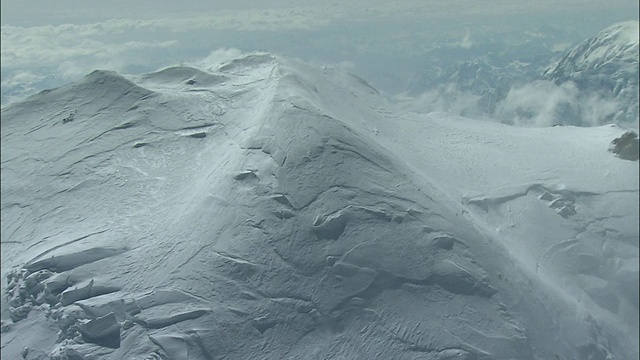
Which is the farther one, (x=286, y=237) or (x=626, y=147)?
(x=626, y=147)

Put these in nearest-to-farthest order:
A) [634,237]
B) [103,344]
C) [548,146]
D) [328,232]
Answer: [103,344], [328,232], [634,237], [548,146]

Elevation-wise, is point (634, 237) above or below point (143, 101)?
below

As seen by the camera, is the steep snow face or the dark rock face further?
the dark rock face

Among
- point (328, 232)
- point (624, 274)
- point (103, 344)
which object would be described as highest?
point (328, 232)

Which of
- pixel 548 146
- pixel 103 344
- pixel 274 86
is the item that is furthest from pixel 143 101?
pixel 548 146

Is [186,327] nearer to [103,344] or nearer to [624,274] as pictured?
[103,344]

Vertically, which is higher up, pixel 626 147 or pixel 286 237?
pixel 286 237

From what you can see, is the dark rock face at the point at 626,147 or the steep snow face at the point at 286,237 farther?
the dark rock face at the point at 626,147

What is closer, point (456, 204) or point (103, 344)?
point (103, 344)
